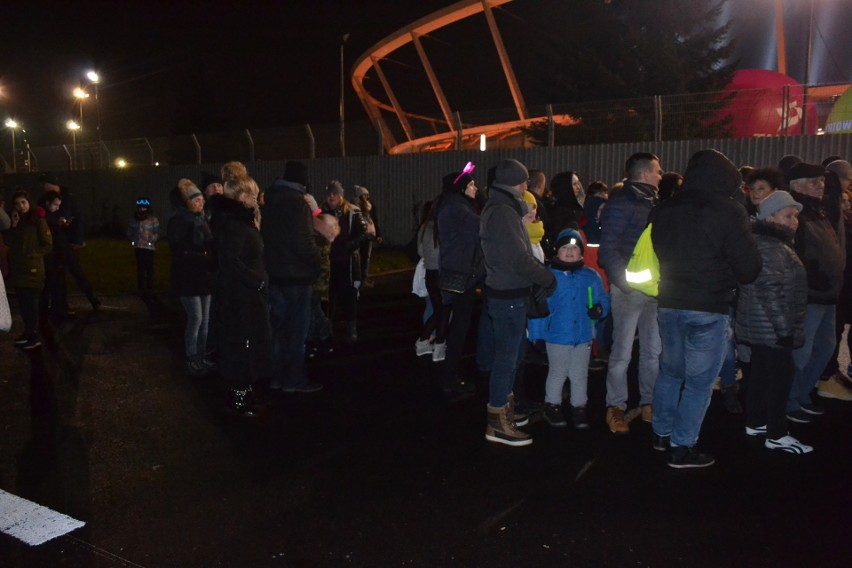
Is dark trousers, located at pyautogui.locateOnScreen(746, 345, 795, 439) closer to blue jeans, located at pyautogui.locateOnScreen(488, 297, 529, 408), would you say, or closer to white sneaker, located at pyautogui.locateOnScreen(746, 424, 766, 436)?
white sneaker, located at pyautogui.locateOnScreen(746, 424, 766, 436)

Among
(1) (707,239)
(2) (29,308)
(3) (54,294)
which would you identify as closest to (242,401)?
(1) (707,239)

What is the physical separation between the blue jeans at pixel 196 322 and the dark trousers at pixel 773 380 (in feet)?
15.8

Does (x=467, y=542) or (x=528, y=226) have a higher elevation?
(x=528, y=226)

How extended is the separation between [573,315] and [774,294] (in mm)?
1343

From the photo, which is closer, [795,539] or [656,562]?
[656,562]

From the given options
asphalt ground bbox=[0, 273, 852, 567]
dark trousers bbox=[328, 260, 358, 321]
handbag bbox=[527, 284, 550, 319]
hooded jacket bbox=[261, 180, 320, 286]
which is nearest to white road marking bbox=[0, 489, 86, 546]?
asphalt ground bbox=[0, 273, 852, 567]

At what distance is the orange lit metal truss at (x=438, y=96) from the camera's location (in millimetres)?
20641

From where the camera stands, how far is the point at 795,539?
388 cm

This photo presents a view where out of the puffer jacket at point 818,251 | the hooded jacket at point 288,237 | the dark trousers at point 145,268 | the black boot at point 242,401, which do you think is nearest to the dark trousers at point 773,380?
the puffer jacket at point 818,251

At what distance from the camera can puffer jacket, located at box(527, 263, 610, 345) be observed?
5477 millimetres

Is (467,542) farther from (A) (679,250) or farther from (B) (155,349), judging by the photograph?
(B) (155,349)

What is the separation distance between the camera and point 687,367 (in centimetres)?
475

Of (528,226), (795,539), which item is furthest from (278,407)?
(795,539)

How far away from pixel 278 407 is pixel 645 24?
95.1ft
